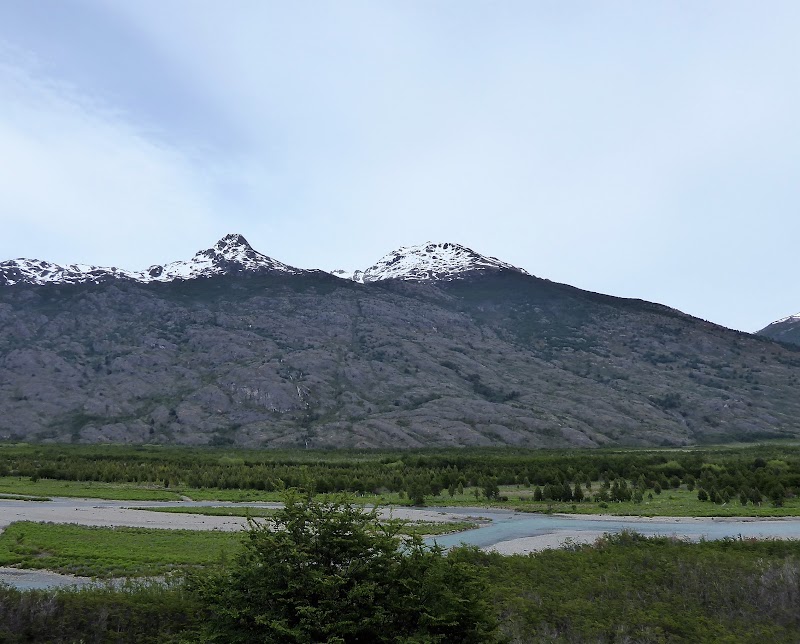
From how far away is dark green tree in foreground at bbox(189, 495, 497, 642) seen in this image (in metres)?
10.7

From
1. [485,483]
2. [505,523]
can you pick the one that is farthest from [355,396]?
[505,523]

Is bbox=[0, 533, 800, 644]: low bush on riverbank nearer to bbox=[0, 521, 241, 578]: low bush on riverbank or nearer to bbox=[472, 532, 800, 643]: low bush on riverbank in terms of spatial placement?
bbox=[472, 532, 800, 643]: low bush on riverbank

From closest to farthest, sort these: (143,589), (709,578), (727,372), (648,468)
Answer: (143,589) < (709,578) < (648,468) < (727,372)

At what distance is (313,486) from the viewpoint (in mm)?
12633

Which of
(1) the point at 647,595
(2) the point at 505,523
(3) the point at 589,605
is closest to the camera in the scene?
(3) the point at 589,605

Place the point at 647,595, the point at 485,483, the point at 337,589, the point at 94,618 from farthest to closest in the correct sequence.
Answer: the point at 485,483, the point at 647,595, the point at 94,618, the point at 337,589

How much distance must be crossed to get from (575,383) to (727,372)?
179 feet

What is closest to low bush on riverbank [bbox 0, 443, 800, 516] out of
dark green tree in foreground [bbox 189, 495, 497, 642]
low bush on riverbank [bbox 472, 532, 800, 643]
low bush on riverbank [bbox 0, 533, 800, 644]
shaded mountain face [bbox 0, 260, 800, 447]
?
low bush on riverbank [bbox 472, 532, 800, 643]

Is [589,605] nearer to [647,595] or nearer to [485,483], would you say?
[647,595]

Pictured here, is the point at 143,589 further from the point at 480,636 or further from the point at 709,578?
the point at 709,578

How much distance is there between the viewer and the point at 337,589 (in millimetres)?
11008

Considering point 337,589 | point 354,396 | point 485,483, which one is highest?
point 354,396

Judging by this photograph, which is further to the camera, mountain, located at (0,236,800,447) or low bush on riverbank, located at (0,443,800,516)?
mountain, located at (0,236,800,447)

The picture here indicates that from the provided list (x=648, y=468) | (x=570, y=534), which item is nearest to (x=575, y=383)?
(x=648, y=468)
